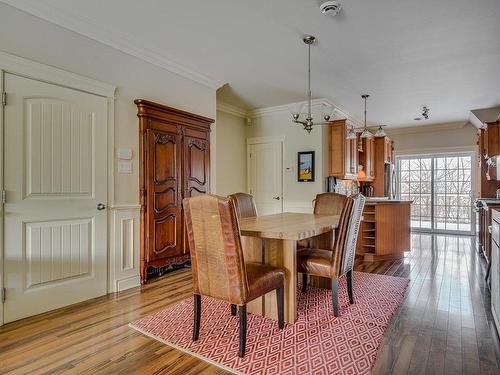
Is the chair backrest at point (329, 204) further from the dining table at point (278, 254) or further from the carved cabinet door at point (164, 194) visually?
the carved cabinet door at point (164, 194)

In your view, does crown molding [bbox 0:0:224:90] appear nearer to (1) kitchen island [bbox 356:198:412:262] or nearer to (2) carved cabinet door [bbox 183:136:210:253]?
(2) carved cabinet door [bbox 183:136:210:253]

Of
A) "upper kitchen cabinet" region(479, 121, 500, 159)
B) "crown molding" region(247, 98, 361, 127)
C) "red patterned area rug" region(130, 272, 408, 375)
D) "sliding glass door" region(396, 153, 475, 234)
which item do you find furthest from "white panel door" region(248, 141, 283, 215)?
"sliding glass door" region(396, 153, 475, 234)

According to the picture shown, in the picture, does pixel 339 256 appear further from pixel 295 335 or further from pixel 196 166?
pixel 196 166

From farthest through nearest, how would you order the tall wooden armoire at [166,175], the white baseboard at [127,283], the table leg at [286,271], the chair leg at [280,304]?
the tall wooden armoire at [166,175]
the white baseboard at [127,283]
the table leg at [286,271]
the chair leg at [280,304]

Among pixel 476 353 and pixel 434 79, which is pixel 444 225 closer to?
pixel 434 79

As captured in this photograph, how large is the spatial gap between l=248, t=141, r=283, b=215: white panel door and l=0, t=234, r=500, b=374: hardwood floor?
9.00ft

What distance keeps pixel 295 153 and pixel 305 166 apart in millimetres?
314

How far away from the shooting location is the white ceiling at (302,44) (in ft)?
8.62

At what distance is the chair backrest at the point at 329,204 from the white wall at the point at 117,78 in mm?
2126

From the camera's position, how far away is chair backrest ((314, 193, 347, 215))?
361cm

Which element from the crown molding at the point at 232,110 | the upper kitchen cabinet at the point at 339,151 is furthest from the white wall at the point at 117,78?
the upper kitchen cabinet at the point at 339,151

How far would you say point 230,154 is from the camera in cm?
572

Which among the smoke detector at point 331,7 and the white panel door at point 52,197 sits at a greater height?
the smoke detector at point 331,7

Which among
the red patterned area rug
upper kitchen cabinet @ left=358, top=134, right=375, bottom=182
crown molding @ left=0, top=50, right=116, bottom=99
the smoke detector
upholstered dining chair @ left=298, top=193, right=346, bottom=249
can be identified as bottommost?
the red patterned area rug
